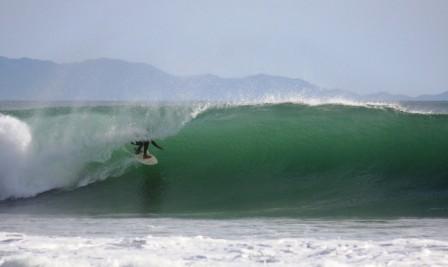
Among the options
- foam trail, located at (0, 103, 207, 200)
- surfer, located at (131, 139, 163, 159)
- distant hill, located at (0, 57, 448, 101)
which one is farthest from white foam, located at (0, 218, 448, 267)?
distant hill, located at (0, 57, 448, 101)

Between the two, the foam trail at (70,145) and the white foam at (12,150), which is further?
the foam trail at (70,145)

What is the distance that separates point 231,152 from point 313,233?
22.5 ft

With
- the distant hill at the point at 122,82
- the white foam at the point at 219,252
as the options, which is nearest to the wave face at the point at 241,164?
the white foam at the point at 219,252

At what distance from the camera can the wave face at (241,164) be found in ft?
36.2

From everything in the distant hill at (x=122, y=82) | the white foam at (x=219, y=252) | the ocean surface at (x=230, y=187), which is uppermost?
the distant hill at (x=122, y=82)

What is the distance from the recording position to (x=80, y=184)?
12742 millimetres

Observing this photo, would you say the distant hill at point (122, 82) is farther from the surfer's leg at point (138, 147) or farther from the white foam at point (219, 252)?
the white foam at point (219, 252)

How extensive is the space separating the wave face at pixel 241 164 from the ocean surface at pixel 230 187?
4cm

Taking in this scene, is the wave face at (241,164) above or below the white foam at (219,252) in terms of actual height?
above

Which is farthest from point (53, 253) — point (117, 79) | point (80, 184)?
point (117, 79)

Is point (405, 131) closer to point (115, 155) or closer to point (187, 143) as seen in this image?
point (187, 143)

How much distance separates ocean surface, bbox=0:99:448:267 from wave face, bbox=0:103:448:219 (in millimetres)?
38

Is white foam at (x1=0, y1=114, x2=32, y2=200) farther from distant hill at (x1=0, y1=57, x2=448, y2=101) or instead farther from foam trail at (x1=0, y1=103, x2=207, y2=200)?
distant hill at (x1=0, y1=57, x2=448, y2=101)

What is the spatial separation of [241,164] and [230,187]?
52.7 inches
